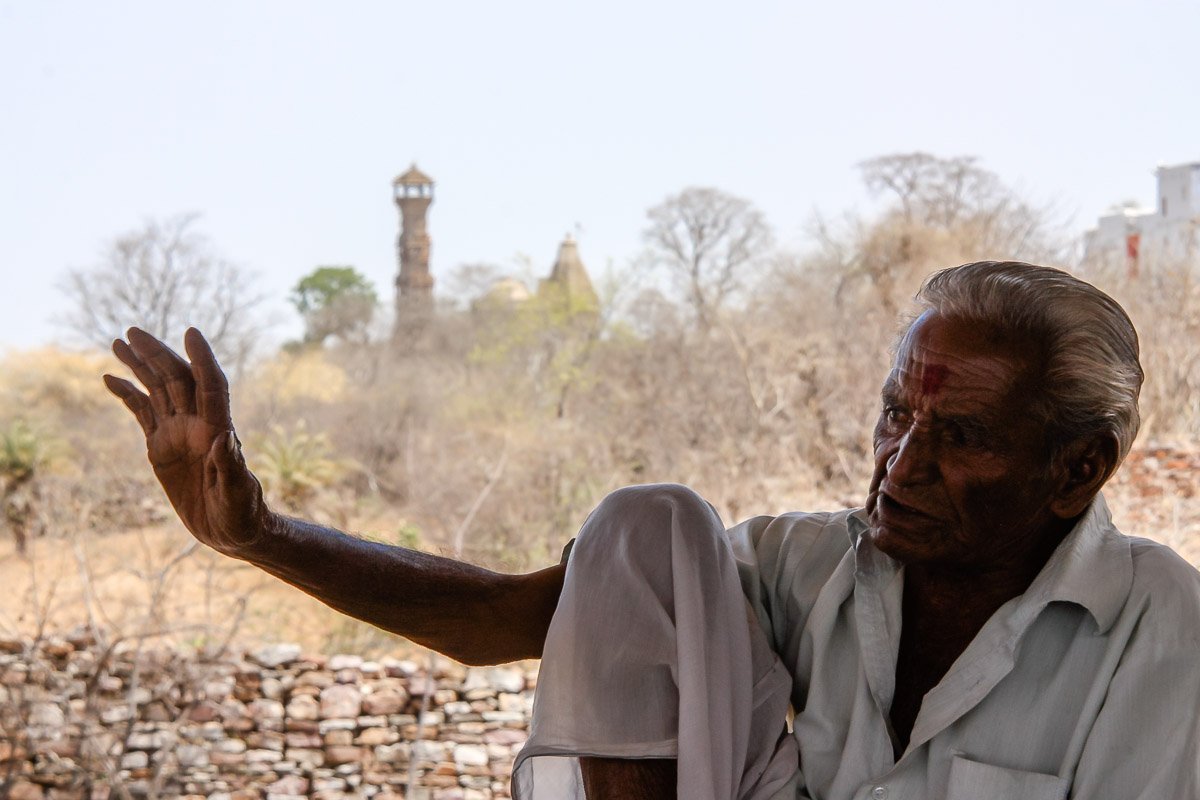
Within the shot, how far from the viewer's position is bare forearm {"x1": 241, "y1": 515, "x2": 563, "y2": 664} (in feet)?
3.94

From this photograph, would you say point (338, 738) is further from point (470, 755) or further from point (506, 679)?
point (506, 679)

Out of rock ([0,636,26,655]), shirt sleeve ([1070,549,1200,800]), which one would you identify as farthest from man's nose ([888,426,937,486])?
rock ([0,636,26,655])

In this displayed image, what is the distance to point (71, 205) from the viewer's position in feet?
54.5

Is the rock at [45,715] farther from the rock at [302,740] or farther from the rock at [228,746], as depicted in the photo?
the rock at [302,740]

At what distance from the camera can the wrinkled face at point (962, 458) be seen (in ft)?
3.76

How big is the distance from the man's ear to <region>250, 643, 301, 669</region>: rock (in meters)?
4.93

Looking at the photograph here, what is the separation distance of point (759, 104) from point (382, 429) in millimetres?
9822

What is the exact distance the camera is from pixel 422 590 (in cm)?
125

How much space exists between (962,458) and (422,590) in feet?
1.79

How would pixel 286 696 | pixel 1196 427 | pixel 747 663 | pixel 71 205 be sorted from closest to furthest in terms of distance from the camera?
1. pixel 747 663
2. pixel 286 696
3. pixel 1196 427
4. pixel 71 205

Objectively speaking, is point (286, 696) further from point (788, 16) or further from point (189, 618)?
point (788, 16)

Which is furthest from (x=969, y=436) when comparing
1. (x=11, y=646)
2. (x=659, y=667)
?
(x=11, y=646)

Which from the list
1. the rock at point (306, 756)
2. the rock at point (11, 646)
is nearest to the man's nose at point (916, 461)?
the rock at point (306, 756)

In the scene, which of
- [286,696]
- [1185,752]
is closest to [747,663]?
[1185,752]
